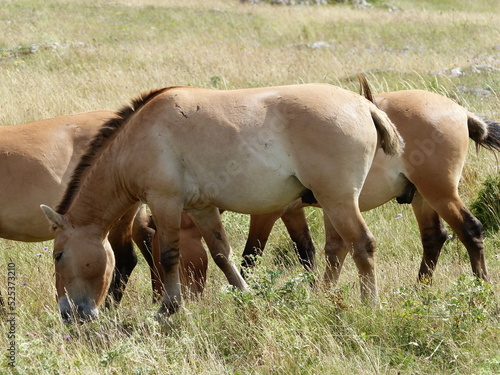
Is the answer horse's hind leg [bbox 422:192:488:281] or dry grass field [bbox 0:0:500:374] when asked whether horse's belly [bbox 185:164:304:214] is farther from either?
horse's hind leg [bbox 422:192:488:281]

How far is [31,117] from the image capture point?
9805mm

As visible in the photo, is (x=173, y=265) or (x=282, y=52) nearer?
(x=173, y=265)

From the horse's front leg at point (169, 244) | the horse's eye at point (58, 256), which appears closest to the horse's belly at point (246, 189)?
the horse's front leg at point (169, 244)

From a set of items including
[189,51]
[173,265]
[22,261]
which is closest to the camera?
[173,265]

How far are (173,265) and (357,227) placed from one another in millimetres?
1359

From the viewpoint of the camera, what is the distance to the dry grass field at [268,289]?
13.0 ft

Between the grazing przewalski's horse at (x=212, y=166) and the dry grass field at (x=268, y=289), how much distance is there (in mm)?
379

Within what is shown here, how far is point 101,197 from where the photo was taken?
4.99 m

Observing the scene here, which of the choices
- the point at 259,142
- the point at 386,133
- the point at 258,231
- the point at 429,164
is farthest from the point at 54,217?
the point at 429,164

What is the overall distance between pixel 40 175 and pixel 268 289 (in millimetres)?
2251

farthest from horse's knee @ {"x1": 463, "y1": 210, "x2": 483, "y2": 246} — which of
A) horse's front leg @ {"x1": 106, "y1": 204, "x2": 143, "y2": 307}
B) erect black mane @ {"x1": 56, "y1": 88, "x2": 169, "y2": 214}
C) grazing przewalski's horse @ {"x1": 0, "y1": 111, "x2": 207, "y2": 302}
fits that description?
horse's front leg @ {"x1": 106, "y1": 204, "x2": 143, "y2": 307}

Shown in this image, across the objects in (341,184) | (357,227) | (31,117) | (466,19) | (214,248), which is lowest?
(466,19)

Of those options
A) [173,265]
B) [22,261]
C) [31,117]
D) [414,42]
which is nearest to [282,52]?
[414,42]

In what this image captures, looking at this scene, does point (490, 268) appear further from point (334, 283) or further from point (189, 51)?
point (189, 51)
